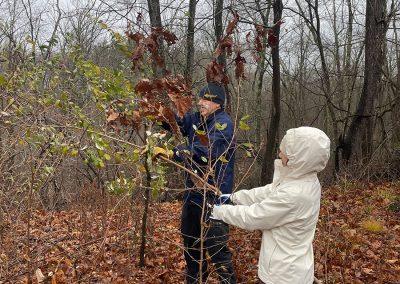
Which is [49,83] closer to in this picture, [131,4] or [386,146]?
[131,4]

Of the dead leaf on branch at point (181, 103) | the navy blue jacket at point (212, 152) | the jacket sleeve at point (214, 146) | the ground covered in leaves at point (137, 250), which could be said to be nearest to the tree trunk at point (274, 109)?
the ground covered in leaves at point (137, 250)

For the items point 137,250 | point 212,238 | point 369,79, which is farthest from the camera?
point 369,79

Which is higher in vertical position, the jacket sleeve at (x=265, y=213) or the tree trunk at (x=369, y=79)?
the tree trunk at (x=369, y=79)

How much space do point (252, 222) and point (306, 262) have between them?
429 millimetres

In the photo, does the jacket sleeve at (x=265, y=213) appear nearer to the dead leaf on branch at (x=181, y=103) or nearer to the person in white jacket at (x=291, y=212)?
the person in white jacket at (x=291, y=212)

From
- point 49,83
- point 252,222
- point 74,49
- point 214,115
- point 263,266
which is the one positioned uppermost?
point 74,49

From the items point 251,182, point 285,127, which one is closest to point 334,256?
point 251,182

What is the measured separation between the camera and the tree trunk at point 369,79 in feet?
31.1

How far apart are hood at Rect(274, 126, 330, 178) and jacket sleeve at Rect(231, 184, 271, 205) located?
1.05ft

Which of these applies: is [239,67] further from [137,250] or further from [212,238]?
[137,250]

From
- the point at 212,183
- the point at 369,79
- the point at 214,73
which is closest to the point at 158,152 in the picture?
the point at 212,183

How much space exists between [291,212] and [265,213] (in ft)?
0.53

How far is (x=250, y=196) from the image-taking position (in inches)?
120

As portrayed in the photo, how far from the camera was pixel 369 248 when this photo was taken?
209 inches
